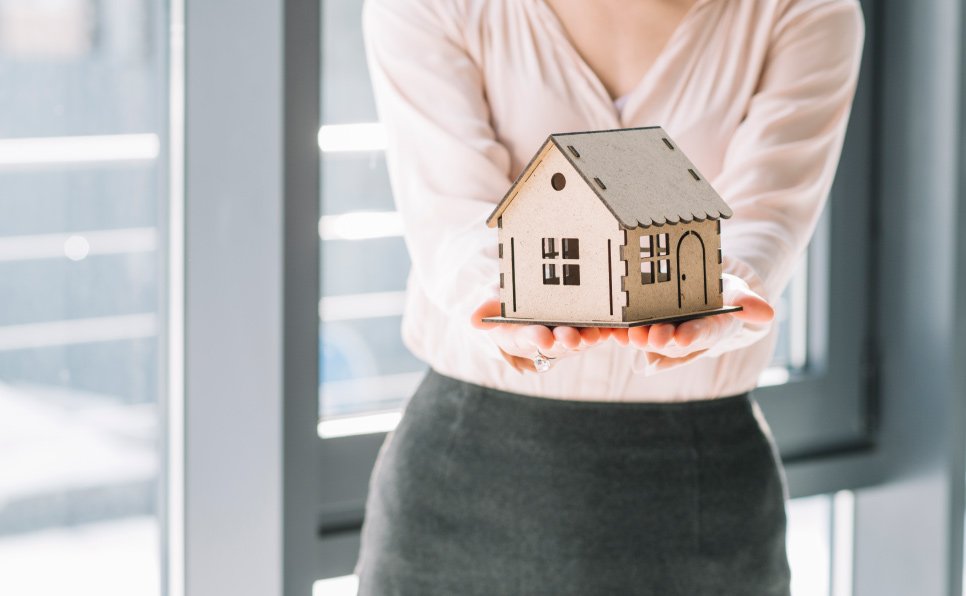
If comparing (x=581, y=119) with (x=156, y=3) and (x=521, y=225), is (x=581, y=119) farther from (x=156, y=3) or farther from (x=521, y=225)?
(x=156, y=3)

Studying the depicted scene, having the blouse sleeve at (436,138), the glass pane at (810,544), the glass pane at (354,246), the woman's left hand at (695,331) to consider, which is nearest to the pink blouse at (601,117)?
the blouse sleeve at (436,138)

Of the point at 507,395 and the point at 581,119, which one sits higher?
the point at 581,119

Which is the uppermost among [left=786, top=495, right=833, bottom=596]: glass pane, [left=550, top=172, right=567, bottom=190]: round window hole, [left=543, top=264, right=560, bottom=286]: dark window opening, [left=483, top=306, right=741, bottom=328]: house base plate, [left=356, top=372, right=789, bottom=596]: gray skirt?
[left=550, top=172, right=567, bottom=190]: round window hole

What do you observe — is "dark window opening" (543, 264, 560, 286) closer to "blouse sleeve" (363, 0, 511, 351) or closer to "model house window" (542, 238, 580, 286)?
"model house window" (542, 238, 580, 286)

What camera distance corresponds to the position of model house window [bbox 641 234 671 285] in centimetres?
73

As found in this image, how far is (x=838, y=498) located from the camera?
179 centimetres

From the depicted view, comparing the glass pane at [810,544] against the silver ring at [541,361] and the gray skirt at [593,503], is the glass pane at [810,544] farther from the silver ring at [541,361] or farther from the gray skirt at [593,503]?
the silver ring at [541,361]

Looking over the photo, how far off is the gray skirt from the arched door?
0.18 meters

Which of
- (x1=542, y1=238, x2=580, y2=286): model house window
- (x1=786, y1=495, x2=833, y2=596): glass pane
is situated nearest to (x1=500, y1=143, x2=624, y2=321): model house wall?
(x1=542, y1=238, x2=580, y2=286): model house window

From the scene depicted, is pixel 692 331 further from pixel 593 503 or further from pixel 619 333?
pixel 593 503

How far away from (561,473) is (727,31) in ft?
1.29

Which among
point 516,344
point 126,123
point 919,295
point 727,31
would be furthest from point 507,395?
point 919,295

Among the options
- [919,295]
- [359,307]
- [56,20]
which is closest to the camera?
[56,20]

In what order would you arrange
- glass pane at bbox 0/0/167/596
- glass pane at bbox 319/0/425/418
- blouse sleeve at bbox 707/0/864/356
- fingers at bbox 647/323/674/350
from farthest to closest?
glass pane at bbox 319/0/425/418, glass pane at bbox 0/0/167/596, blouse sleeve at bbox 707/0/864/356, fingers at bbox 647/323/674/350
